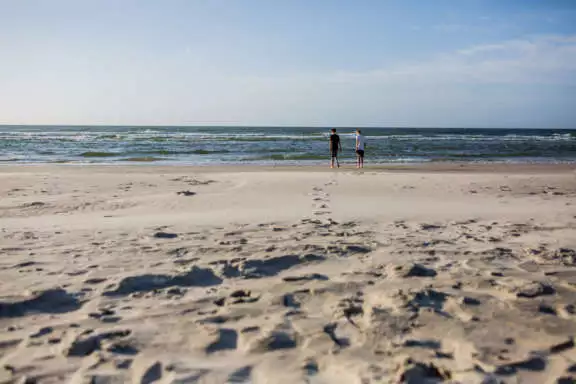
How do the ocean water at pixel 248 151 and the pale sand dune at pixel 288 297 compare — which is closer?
the pale sand dune at pixel 288 297

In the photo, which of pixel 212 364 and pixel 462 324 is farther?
pixel 462 324

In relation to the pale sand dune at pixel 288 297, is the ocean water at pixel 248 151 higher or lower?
higher

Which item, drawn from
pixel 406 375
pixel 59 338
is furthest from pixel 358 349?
pixel 59 338

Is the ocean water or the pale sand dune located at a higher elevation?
the ocean water

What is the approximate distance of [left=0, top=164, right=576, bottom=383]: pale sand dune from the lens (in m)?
2.31

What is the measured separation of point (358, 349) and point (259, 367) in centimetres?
57

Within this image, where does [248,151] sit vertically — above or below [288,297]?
above

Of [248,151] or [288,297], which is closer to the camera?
[288,297]

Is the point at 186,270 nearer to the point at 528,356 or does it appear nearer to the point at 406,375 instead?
the point at 406,375

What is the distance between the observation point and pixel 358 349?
246 cm

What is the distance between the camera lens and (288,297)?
10.6ft

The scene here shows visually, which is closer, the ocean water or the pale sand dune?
the pale sand dune

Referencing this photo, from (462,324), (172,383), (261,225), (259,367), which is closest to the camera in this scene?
(172,383)

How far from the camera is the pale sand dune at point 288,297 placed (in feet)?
7.57
